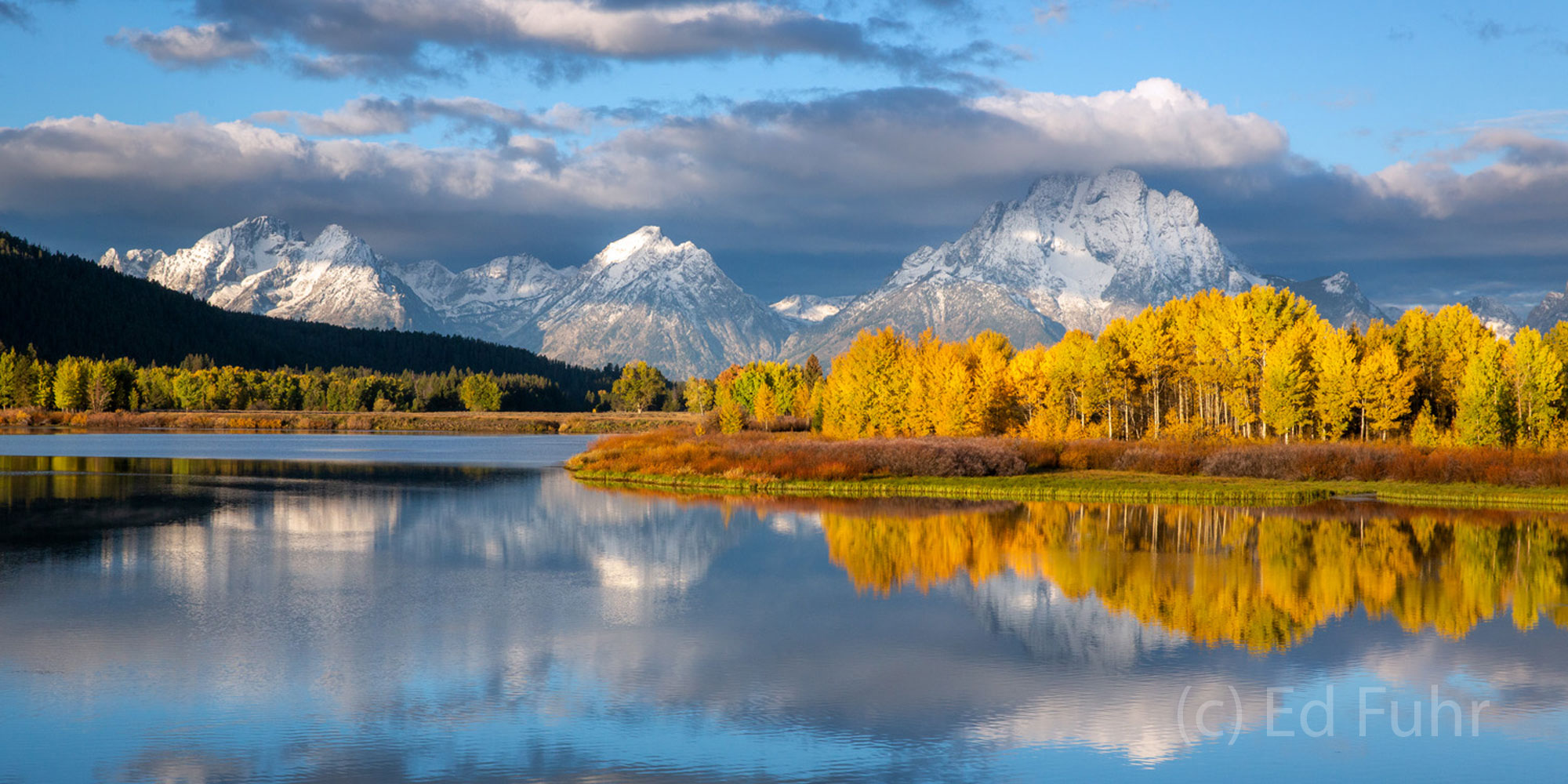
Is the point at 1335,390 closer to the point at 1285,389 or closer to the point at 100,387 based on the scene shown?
the point at 1285,389

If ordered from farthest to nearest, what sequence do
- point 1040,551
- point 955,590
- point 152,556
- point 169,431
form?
point 169,431 → point 1040,551 → point 152,556 → point 955,590

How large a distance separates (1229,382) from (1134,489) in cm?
3341

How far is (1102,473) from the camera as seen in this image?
64.4m

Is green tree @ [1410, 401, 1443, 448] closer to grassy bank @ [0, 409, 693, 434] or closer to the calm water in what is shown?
the calm water

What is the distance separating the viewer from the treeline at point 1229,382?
240 feet

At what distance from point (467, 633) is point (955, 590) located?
1266cm

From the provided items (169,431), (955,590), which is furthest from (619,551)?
(169,431)

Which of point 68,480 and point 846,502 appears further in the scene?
point 68,480

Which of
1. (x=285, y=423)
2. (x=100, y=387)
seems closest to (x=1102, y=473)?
(x=285, y=423)

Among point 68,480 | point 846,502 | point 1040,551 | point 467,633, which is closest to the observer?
point 467,633

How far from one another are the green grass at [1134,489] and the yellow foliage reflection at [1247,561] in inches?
186

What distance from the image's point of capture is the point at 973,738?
56.6 ft

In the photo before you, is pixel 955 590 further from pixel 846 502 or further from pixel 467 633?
pixel 846 502

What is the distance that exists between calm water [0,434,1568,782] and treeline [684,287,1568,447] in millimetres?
33326
